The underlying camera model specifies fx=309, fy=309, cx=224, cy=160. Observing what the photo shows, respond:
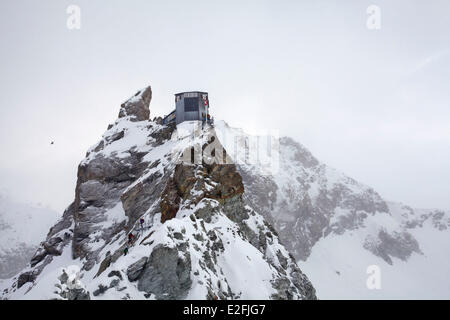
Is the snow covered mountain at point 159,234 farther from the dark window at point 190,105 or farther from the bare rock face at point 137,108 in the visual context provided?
the dark window at point 190,105

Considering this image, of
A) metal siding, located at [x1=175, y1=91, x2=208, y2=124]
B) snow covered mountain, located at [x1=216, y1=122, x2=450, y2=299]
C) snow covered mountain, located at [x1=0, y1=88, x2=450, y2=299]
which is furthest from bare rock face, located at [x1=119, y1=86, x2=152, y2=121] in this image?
snow covered mountain, located at [x1=216, y1=122, x2=450, y2=299]

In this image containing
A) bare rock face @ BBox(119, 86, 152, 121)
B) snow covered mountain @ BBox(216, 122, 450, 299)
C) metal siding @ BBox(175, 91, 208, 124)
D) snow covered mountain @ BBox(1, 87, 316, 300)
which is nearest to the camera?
snow covered mountain @ BBox(1, 87, 316, 300)

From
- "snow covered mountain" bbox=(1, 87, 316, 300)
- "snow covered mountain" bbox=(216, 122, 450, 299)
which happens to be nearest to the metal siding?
"snow covered mountain" bbox=(1, 87, 316, 300)

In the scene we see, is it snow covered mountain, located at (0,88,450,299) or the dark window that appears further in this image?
the dark window

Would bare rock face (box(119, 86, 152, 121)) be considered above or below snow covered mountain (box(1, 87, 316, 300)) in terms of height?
above

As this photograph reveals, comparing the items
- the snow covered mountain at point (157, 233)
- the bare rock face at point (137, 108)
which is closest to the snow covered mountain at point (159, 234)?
the snow covered mountain at point (157, 233)

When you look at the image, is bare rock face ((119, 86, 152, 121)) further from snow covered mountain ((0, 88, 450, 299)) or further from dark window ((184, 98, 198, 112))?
dark window ((184, 98, 198, 112))

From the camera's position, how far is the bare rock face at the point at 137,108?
2864 inches

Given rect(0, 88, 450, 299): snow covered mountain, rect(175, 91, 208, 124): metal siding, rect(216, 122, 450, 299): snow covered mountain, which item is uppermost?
rect(175, 91, 208, 124): metal siding

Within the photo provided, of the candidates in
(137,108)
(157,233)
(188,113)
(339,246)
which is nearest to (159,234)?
(157,233)

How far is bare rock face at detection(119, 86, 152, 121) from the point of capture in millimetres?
72750

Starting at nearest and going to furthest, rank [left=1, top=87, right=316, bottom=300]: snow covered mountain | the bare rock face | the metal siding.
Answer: [left=1, top=87, right=316, bottom=300]: snow covered mountain
the metal siding
the bare rock face

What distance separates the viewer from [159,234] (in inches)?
975

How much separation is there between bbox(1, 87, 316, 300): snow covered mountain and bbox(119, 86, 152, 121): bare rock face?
33 cm
